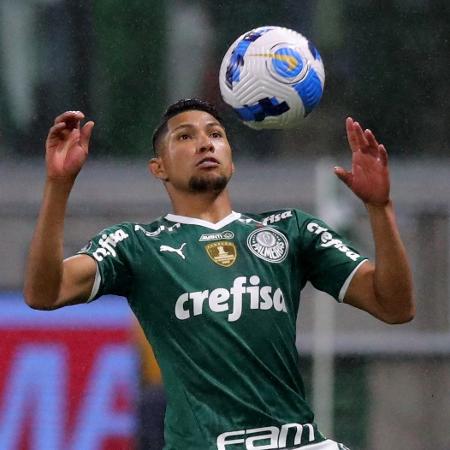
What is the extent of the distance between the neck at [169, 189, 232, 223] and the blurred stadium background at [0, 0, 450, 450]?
211cm

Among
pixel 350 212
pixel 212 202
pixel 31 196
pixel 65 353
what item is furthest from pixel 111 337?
pixel 212 202

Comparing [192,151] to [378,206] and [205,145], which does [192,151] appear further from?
[378,206]

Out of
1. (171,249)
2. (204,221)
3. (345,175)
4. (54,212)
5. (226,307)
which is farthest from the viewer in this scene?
(204,221)

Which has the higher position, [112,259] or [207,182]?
[207,182]

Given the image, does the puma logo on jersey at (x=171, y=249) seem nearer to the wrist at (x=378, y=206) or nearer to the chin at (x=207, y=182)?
the chin at (x=207, y=182)

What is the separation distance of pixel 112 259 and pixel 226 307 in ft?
1.24

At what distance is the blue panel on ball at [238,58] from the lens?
4301mm

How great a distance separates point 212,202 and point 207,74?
254cm

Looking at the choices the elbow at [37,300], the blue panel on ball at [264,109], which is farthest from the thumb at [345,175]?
the elbow at [37,300]

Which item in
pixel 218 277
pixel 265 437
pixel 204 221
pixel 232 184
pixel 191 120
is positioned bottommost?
pixel 265 437

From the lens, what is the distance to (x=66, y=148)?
3.77 metres

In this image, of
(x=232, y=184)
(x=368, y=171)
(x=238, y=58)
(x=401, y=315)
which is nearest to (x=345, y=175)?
(x=368, y=171)

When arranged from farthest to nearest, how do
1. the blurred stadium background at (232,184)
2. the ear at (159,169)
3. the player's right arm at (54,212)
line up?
the blurred stadium background at (232,184), the ear at (159,169), the player's right arm at (54,212)

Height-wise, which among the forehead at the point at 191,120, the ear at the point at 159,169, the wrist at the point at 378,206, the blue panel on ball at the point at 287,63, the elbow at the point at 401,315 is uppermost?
the blue panel on ball at the point at 287,63
